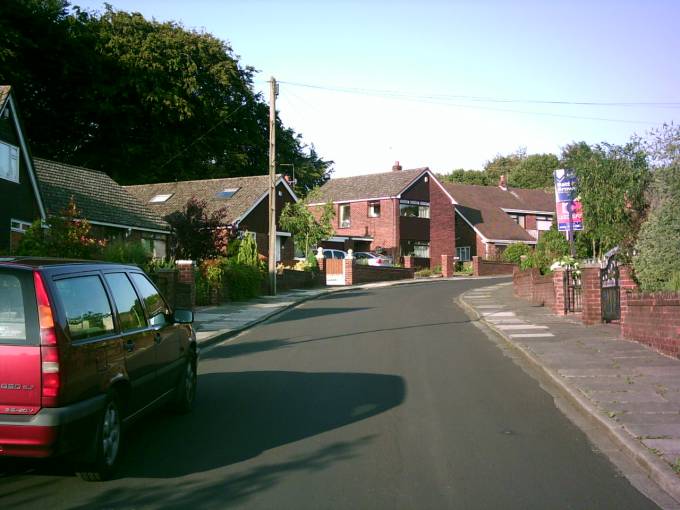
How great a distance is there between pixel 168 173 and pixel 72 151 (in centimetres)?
592

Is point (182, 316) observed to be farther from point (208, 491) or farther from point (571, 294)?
point (571, 294)

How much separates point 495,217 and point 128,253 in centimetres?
4863

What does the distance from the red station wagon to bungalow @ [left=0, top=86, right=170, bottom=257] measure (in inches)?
514

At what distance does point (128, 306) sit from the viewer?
278 inches

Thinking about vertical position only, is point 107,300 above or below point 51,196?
below

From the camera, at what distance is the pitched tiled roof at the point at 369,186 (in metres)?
56.3

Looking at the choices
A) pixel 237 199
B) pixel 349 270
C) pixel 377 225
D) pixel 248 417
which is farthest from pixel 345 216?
pixel 248 417

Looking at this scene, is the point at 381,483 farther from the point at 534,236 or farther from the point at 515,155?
the point at 515,155

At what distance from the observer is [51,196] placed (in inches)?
1148

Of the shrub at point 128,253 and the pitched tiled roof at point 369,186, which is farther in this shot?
the pitched tiled roof at point 369,186

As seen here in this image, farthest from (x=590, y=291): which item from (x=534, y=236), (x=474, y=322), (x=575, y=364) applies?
(x=534, y=236)

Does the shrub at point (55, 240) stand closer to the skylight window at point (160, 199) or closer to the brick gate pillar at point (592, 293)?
the brick gate pillar at point (592, 293)

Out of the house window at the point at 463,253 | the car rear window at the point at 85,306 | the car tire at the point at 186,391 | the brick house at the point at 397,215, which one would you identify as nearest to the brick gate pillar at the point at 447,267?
the brick house at the point at 397,215

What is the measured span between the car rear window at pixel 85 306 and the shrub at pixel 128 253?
11.6 metres
